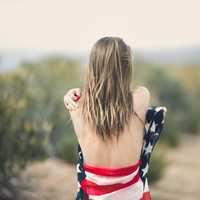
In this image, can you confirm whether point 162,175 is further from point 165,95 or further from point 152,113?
point 165,95

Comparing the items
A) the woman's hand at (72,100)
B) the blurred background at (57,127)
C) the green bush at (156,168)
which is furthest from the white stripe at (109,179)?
the green bush at (156,168)

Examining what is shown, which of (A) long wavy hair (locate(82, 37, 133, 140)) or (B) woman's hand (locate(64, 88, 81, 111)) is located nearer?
(A) long wavy hair (locate(82, 37, 133, 140))

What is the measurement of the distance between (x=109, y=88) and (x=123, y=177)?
496 millimetres

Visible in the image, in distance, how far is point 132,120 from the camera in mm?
4309

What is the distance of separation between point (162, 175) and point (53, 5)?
56.6m

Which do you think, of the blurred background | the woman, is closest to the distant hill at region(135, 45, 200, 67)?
the blurred background

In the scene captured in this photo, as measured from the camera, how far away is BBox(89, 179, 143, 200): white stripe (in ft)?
14.1

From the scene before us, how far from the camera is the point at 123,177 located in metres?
4.29

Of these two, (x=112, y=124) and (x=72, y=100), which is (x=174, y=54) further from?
(x=112, y=124)

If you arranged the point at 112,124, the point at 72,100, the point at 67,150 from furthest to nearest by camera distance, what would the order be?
the point at 67,150 < the point at 72,100 < the point at 112,124

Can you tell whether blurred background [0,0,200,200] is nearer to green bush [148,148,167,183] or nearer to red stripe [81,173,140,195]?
green bush [148,148,167,183]

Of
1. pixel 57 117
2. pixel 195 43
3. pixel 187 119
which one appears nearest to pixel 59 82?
pixel 57 117

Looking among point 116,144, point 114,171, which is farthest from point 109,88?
point 114,171

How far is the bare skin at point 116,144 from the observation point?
4.27 metres
